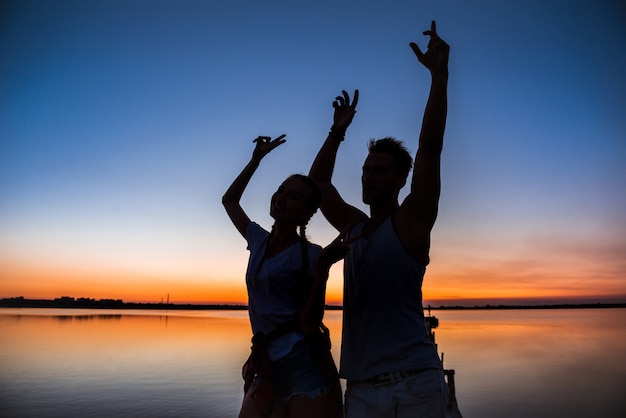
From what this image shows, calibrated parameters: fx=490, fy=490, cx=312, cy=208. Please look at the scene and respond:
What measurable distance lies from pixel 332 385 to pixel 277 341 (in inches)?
17.8

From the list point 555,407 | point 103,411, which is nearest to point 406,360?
point 103,411

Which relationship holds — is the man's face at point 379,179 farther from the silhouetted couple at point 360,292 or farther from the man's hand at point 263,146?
the man's hand at point 263,146

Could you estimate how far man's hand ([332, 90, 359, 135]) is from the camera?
399cm

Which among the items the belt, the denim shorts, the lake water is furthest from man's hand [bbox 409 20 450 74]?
the lake water

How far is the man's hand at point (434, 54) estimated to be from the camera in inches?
118

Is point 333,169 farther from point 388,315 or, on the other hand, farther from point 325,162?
point 388,315

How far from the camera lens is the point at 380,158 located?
320 cm

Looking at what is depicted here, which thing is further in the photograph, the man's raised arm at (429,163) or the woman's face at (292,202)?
the woman's face at (292,202)

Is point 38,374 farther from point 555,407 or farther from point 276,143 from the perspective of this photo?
point 276,143

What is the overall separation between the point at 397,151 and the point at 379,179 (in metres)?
0.24

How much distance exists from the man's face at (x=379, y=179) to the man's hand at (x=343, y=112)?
2.78 ft

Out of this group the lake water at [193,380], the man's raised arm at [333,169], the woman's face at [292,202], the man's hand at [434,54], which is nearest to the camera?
the man's hand at [434,54]

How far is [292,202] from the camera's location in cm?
345

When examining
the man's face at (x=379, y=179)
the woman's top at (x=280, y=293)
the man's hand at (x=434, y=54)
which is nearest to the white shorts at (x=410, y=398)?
the woman's top at (x=280, y=293)
